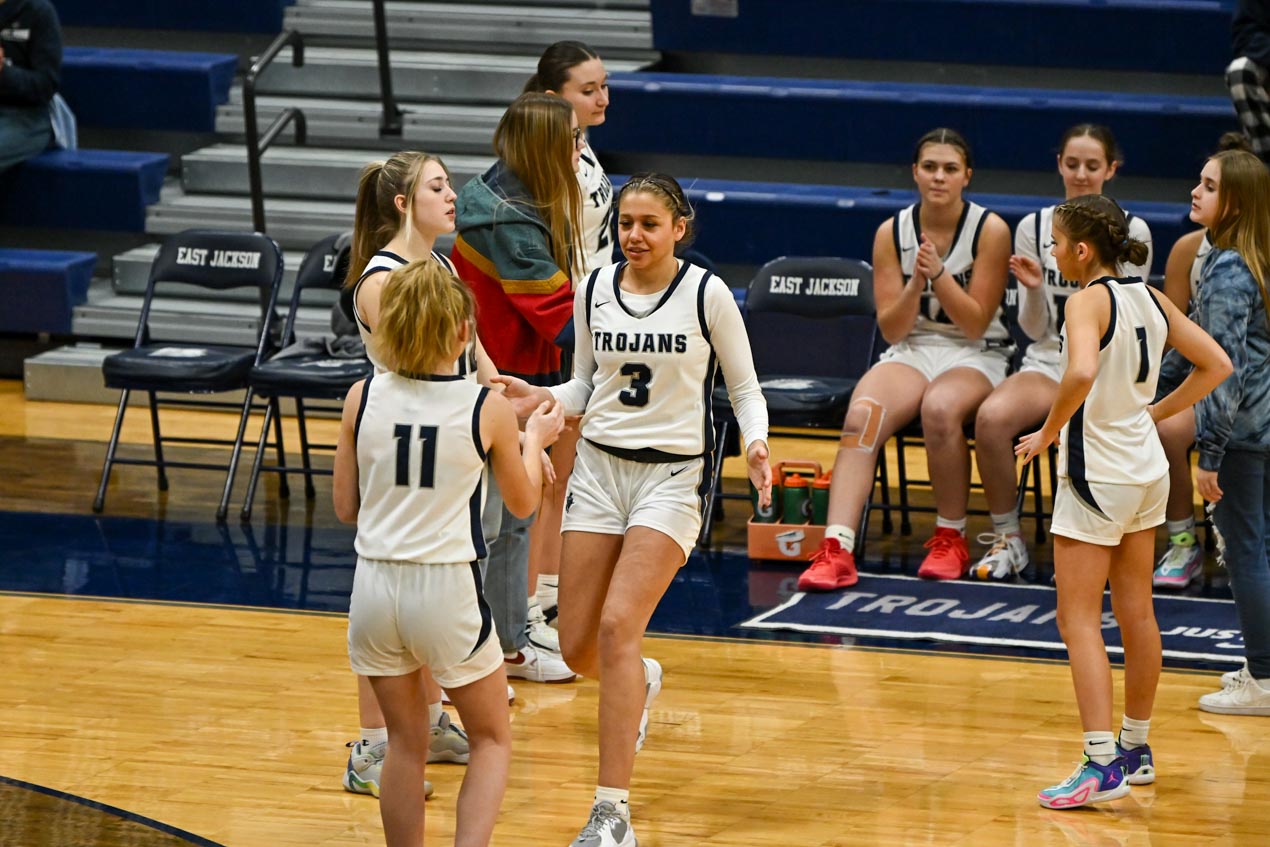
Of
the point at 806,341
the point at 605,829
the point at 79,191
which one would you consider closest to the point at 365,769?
the point at 605,829

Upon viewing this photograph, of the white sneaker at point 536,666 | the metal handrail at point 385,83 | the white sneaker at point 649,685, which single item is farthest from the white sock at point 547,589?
the metal handrail at point 385,83

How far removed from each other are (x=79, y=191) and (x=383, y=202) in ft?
18.5

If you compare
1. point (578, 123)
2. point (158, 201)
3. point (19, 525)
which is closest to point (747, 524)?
point (578, 123)

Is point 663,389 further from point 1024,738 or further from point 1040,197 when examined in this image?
point 1040,197

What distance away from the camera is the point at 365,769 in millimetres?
4434

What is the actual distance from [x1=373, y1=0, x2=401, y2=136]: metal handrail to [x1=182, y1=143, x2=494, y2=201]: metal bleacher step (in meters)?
0.18

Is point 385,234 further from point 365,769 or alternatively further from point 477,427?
point 365,769

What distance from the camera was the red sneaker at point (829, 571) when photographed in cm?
625

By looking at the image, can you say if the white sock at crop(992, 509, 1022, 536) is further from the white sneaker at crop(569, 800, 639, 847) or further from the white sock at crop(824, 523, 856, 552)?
the white sneaker at crop(569, 800, 639, 847)

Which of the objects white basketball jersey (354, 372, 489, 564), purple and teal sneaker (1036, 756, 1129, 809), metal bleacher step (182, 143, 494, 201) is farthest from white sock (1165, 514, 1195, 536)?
metal bleacher step (182, 143, 494, 201)

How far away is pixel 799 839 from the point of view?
166 inches

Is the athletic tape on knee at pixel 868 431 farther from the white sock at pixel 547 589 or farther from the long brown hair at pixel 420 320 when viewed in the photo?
the long brown hair at pixel 420 320

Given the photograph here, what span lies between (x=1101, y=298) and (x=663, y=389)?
1.06m

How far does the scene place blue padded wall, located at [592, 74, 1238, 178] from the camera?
339 inches
